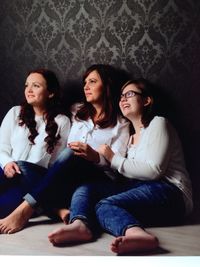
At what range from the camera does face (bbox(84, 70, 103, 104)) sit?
1.57 metres

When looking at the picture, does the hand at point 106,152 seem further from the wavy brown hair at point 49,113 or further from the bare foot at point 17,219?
the bare foot at point 17,219

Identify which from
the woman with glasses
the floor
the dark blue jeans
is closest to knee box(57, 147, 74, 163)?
the dark blue jeans

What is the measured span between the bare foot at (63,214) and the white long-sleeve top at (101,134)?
204 millimetres

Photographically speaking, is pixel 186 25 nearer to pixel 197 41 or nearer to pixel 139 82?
pixel 197 41

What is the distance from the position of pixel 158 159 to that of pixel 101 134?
9.9 inches

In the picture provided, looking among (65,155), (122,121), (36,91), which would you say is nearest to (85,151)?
(65,155)

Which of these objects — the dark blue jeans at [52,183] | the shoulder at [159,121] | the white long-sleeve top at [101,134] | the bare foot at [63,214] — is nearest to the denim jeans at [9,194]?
the dark blue jeans at [52,183]

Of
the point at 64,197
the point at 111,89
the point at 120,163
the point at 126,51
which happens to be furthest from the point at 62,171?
the point at 126,51

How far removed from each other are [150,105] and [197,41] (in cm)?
29

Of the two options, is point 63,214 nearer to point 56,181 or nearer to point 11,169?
point 56,181

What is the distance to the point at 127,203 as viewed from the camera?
55.4 inches

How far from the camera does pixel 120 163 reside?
4.87 feet

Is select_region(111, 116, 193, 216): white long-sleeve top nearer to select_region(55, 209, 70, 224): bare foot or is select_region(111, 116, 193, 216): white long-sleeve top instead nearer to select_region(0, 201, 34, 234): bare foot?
select_region(55, 209, 70, 224): bare foot

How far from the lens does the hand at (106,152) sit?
151 centimetres
